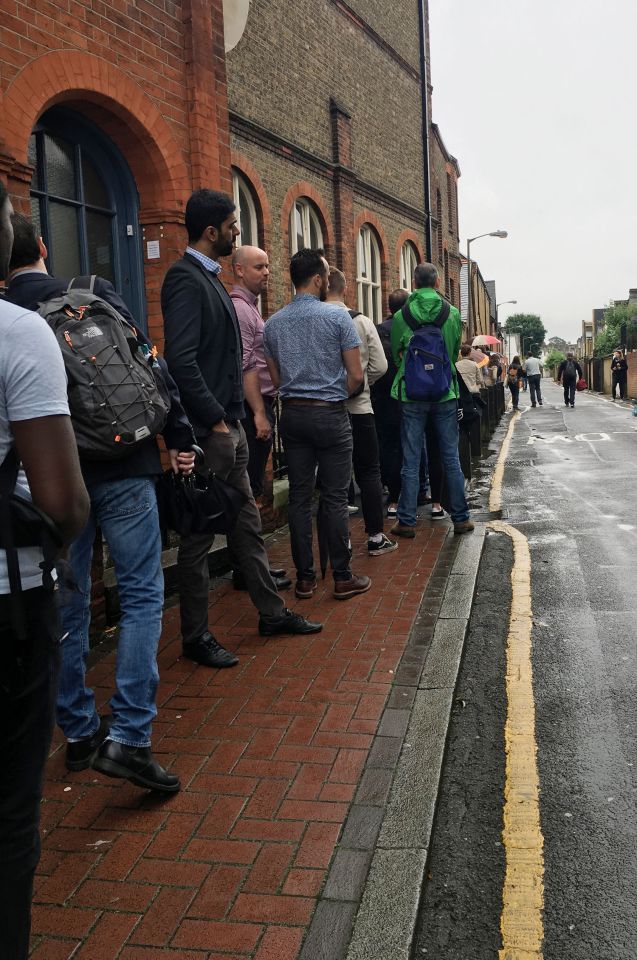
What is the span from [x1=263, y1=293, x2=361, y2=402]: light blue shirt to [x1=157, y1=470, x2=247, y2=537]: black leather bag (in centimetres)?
175

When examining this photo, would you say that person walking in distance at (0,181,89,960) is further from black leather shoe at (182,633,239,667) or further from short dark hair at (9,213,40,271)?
black leather shoe at (182,633,239,667)

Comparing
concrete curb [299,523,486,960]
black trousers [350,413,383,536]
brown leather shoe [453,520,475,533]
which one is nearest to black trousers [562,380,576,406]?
brown leather shoe [453,520,475,533]

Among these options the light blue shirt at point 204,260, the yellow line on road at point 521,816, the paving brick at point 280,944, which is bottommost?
the yellow line on road at point 521,816

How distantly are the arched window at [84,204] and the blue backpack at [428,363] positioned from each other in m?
2.26

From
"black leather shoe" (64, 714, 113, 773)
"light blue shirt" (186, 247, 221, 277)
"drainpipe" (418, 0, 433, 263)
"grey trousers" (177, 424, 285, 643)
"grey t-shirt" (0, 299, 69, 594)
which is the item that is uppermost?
"drainpipe" (418, 0, 433, 263)

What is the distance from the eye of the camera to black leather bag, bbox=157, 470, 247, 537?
3699 mm

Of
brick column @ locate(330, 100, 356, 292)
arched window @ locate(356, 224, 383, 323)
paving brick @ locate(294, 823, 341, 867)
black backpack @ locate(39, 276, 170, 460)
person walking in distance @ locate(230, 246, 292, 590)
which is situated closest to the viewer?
paving brick @ locate(294, 823, 341, 867)

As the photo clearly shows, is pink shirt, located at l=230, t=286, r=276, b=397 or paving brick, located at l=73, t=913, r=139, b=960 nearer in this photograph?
paving brick, located at l=73, t=913, r=139, b=960

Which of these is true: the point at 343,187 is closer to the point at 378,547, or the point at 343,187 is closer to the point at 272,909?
the point at 378,547

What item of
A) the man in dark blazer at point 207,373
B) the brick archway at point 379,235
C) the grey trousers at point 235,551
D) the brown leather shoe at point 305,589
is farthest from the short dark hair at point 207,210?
the brick archway at point 379,235

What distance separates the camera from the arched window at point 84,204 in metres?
6.55

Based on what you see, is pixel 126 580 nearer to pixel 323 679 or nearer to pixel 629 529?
pixel 323 679

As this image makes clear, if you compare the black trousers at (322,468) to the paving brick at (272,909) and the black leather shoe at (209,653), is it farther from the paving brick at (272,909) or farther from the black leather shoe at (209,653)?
the paving brick at (272,909)

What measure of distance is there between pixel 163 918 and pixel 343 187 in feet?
47.8
